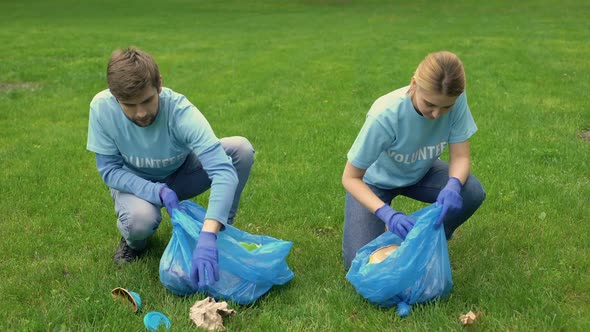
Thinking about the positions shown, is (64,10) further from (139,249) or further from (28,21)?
(139,249)

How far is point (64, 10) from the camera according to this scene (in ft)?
77.5

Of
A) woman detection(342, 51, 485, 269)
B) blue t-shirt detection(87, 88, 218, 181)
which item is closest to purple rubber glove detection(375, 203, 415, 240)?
woman detection(342, 51, 485, 269)

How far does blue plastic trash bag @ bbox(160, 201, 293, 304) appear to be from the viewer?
9.50 feet

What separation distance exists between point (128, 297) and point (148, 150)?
76 centimetres

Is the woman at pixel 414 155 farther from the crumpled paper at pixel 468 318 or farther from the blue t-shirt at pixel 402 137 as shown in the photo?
the crumpled paper at pixel 468 318

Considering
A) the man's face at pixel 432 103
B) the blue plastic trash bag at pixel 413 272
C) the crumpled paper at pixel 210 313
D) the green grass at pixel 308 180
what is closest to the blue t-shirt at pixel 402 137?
the man's face at pixel 432 103

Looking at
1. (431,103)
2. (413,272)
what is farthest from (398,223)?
(431,103)

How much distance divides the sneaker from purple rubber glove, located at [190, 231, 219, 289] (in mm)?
705

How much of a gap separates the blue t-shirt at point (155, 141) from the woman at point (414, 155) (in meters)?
0.66

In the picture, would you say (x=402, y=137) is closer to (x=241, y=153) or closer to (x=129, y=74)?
(x=241, y=153)

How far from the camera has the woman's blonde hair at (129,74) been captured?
2.78 m

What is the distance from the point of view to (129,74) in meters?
2.77

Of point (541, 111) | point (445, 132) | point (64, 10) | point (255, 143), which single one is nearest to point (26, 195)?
point (255, 143)

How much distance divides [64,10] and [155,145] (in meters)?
22.6
